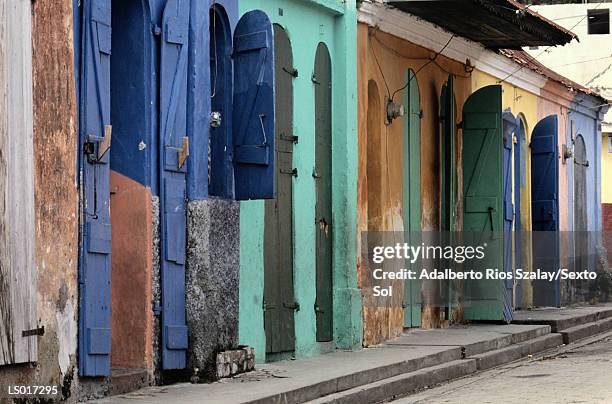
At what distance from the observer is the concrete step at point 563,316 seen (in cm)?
1897

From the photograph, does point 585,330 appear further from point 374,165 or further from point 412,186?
point 374,165

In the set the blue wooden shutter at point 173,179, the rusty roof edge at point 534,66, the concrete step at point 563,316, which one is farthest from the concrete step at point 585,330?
the blue wooden shutter at point 173,179

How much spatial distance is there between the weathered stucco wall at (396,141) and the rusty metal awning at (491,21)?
462mm

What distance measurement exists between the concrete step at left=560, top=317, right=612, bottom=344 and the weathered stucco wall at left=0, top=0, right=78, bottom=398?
10470 millimetres

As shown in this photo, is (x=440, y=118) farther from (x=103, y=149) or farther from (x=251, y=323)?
(x=103, y=149)

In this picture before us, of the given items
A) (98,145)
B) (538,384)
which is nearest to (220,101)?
(98,145)

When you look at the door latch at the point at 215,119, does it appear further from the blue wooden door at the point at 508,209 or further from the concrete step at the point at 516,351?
the blue wooden door at the point at 508,209

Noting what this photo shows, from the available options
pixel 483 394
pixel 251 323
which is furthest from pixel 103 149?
pixel 483 394

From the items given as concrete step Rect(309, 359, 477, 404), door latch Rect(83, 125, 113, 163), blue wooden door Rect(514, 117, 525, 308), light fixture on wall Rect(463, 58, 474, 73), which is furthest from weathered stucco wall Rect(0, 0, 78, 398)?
blue wooden door Rect(514, 117, 525, 308)

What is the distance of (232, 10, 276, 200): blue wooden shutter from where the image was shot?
11523 mm

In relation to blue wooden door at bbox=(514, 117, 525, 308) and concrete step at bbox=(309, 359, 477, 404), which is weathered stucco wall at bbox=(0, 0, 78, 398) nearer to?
concrete step at bbox=(309, 359, 477, 404)

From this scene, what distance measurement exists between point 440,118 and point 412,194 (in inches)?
60.0

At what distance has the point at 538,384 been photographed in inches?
489

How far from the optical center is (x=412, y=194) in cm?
1725
